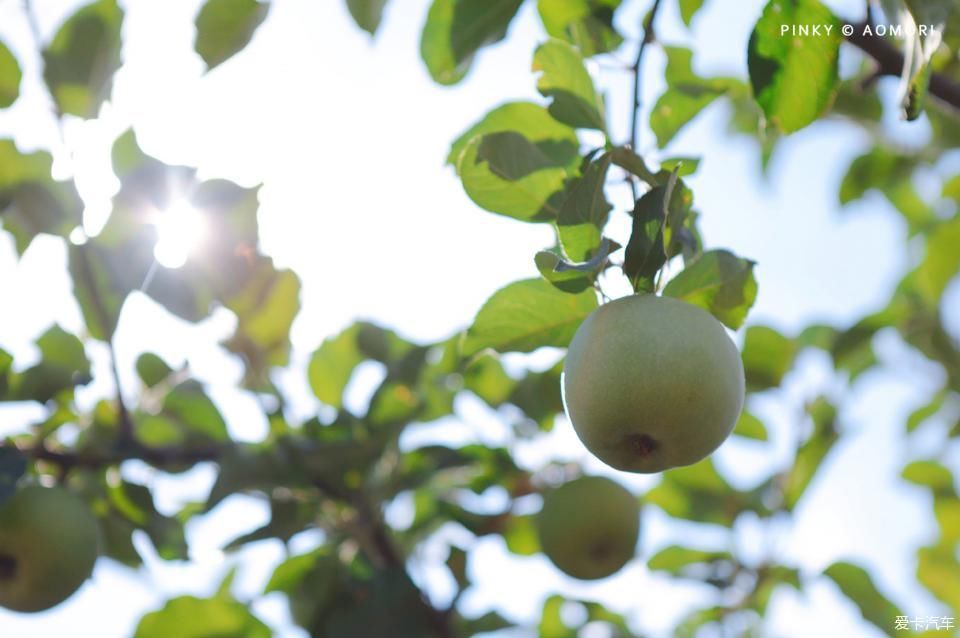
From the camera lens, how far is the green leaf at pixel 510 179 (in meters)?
1.31

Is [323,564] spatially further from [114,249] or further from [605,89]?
[605,89]

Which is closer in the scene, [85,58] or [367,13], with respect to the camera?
[367,13]

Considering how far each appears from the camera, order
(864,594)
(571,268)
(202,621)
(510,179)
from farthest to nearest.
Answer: (864,594)
(202,621)
(510,179)
(571,268)

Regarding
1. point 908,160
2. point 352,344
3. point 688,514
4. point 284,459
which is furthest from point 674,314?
point 908,160

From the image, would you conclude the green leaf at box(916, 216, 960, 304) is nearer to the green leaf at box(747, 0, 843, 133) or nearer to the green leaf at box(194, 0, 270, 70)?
the green leaf at box(747, 0, 843, 133)

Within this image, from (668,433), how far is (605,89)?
0.68 metres

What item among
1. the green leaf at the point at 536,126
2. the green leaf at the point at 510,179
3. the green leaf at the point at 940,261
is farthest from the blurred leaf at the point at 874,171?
the green leaf at the point at 510,179

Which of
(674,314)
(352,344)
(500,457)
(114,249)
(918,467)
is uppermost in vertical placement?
(674,314)

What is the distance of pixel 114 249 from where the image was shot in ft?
5.59

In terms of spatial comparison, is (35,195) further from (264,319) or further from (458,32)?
(458,32)

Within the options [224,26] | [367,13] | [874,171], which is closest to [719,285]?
[367,13]

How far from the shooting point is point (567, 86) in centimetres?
141

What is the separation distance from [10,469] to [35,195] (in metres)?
0.53

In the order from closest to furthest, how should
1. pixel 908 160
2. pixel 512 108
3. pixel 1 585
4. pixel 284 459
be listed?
pixel 512 108
pixel 1 585
pixel 284 459
pixel 908 160
